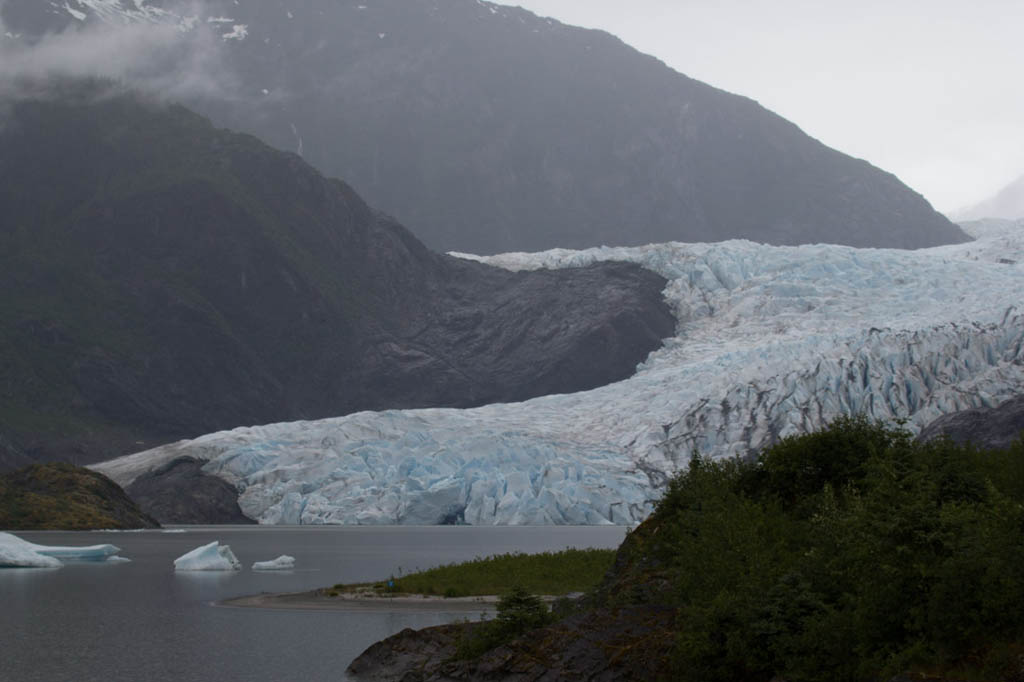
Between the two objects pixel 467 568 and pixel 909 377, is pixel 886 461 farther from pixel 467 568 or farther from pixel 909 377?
pixel 909 377

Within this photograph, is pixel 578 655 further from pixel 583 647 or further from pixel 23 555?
pixel 23 555

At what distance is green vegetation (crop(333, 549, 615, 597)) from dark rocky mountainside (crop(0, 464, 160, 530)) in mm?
47976

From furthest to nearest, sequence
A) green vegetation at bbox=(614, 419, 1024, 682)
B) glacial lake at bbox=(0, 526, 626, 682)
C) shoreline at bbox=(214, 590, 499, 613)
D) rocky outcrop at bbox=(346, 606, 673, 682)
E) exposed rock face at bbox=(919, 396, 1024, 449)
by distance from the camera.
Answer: exposed rock face at bbox=(919, 396, 1024, 449) → shoreline at bbox=(214, 590, 499, 613) → glacial lake at bbox=(0, 526, 626, 682) → rocky outcrop at bbox=(346, 606, 673, 682) → green vegetation at bbox=(614, 419, 1024, 682)

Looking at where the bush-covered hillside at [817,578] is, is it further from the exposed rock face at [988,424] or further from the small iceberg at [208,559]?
the exposed rock face at [988,424]

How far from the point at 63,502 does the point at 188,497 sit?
54.0 ft

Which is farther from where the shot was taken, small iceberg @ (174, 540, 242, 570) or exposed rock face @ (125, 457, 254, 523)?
exposed rock face @ (125, 457, 254, 523)

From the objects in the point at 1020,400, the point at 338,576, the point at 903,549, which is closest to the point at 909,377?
the point at 1020,400

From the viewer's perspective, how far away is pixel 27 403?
465 feet

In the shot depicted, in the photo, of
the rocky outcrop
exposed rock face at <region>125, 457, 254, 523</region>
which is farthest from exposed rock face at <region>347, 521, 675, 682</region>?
exposed rock face at <region>125, 457, 254, 523</region>

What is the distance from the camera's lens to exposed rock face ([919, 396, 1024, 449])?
7088 centimetres

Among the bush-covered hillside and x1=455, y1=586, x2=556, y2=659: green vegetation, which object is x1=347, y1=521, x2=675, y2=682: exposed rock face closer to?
the bush-covered hillside

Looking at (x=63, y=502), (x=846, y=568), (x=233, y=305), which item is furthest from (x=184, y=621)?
(x=233, y=305)

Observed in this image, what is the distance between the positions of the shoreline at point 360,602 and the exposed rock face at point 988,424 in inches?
1691

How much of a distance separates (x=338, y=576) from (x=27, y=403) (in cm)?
10724
